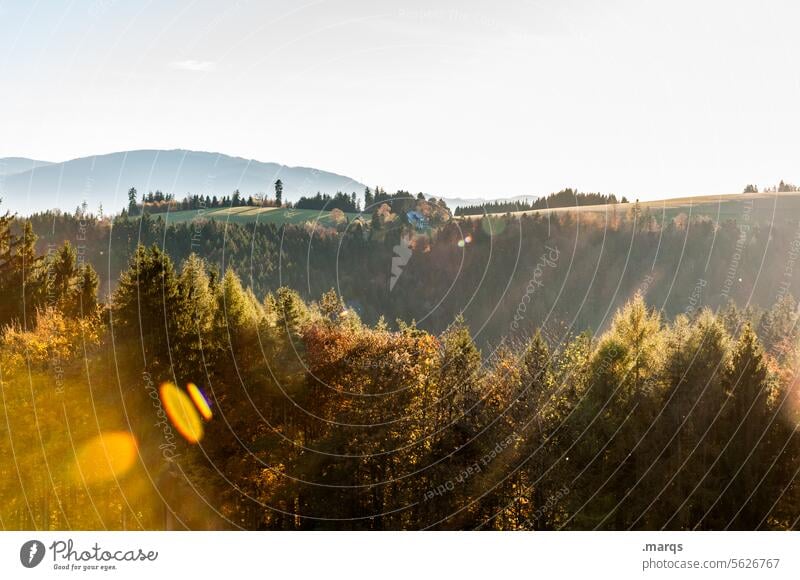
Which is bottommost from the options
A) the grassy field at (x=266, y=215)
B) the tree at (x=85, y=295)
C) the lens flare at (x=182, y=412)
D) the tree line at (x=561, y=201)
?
the lens flare at (x=182, y=412)

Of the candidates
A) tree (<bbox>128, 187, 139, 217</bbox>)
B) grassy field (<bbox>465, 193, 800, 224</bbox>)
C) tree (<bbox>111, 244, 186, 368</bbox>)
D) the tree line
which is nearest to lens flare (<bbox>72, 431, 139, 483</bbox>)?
tree (<bbox>111, 244, 186, 368</bbox>)

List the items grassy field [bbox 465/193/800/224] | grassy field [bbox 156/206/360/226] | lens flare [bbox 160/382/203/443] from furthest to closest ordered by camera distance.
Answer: grassy field [bbox 156/206/360/226] → grassy field [bbox 465/193/800/224] → lens flare [bbox 160/382/203/443]

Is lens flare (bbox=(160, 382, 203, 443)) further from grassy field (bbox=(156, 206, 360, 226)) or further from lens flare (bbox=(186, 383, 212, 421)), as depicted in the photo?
grassy field (bbox=(156, 206, 360, 226))

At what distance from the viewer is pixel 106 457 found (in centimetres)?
1672

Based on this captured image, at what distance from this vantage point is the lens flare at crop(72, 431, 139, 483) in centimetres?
1639

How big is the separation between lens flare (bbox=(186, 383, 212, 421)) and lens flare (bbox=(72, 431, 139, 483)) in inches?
62.0

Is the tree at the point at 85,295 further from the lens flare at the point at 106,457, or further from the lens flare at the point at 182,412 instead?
the lens flare at the point at 106,457

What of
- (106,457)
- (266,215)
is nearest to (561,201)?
(266,215)

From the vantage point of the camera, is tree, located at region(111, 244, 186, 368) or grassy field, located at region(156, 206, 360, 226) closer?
tree, located at region(111, 244, 186, 368)

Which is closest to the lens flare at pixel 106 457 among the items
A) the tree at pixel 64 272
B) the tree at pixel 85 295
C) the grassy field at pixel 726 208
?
the tree at pixel 85 295

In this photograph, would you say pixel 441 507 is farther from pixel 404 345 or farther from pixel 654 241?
pixel 654 241

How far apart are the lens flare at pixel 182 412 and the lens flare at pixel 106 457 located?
1182 mm

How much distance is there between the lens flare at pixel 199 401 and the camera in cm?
1725

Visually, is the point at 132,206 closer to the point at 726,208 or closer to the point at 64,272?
the point at 64,272
